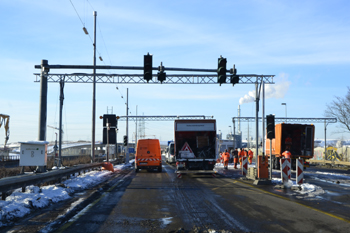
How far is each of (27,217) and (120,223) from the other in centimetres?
236

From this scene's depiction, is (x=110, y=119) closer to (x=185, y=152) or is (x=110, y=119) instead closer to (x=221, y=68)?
(x=185, y=152)

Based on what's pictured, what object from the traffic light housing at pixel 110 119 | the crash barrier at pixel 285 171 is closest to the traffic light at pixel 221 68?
the crash barrier at pixel 285 171

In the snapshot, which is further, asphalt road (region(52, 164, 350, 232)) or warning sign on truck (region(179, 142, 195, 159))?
warning sign on truck (region(179, 142, 195, 159))

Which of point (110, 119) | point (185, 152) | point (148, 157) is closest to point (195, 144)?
point (185, 152)

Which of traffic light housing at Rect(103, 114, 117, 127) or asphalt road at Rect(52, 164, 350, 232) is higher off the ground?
traffic light housing at Rect(103, 114, 117, 127)

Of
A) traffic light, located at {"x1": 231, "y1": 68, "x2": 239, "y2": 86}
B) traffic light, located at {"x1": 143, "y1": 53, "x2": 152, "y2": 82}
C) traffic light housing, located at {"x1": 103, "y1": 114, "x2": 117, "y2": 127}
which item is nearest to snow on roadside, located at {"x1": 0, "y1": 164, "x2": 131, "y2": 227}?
traffic light, located at {"x1": 143, "y1": 53, "x2": 152, "y2": 82}

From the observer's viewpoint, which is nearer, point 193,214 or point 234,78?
point 193,214

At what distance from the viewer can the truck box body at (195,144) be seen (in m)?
22.3

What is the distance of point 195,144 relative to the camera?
23.0 metres

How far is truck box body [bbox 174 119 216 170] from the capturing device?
22344mm

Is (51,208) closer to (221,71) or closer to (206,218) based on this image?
(206,218)

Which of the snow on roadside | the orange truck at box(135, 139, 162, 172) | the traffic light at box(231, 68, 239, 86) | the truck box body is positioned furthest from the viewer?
the orange truck at box(135, 139, 162, 172)

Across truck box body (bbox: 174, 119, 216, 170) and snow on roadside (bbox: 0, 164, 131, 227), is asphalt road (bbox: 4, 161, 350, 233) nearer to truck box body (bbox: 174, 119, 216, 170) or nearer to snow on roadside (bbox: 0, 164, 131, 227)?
snow on roadside (bbox: 0, 164, 131, 227)

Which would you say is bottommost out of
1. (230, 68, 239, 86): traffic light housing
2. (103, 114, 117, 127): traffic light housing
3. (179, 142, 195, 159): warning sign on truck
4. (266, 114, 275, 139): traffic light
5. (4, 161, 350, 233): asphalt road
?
(4, 161, 350, 233): asphalt road
